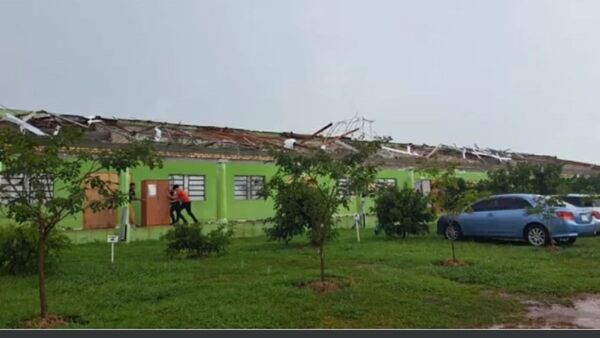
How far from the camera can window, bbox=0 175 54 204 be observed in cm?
706

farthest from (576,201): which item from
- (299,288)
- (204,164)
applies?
(204,164)

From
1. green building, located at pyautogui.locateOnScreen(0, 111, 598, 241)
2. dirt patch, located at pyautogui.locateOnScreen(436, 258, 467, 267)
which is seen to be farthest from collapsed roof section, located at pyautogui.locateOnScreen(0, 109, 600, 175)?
dirt patch, located at pyautogui.locateOnScreen(436, 258, 467, 267)

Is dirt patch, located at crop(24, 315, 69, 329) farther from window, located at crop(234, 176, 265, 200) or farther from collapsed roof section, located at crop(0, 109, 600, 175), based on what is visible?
window, located at crop(234, 176, 265, 200)

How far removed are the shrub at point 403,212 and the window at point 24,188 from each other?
36.7ft

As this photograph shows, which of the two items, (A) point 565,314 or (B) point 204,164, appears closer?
(A) point 565,314

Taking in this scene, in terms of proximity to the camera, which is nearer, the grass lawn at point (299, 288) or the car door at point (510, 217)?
the grass lawn at point (299, 288)

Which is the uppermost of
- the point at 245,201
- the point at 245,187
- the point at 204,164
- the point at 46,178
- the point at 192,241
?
the point at 204,164

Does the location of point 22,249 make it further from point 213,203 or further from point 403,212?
point 403,212

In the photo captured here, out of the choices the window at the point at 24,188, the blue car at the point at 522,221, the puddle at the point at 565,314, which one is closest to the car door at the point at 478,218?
the blue car at the point at 522,221

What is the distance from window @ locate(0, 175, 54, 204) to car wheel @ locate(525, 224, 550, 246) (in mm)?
11978

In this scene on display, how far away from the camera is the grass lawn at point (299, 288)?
7176 millimetres

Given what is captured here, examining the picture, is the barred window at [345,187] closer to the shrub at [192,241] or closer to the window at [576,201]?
the shrub at [192,241]

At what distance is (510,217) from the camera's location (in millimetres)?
15312

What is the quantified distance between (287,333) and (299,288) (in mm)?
2562
